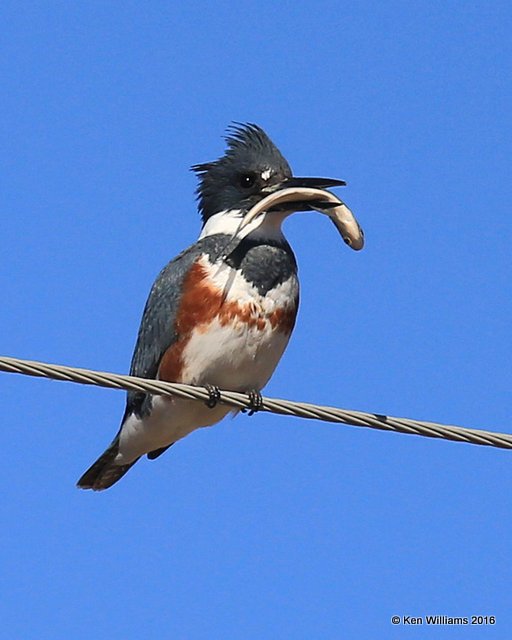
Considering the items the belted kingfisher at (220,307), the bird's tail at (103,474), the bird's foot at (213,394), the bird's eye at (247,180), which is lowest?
the bird's foot at (213,394)

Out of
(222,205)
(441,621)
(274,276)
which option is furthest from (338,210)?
(441,621)

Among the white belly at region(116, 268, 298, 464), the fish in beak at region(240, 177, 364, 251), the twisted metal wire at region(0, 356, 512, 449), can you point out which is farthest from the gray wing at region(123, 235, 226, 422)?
the twisted metal wire at region(0, 356, 512, 449)

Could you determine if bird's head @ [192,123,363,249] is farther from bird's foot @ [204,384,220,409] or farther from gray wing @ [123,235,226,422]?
bird's foot @ [204,384,220,409]

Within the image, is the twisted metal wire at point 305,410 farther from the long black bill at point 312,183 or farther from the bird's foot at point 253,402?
the long black bill at point 312,183

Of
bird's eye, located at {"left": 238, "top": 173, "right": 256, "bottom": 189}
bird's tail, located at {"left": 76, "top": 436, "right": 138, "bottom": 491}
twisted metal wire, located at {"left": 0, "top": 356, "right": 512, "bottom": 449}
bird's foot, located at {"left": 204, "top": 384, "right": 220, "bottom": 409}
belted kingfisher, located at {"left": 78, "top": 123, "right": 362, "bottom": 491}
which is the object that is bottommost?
twisted metal wire, located at {"left": 0, "top": 356, "right": 512, "bottom": 449}

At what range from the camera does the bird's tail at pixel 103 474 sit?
6.57 m

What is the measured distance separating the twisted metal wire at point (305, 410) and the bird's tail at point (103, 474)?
214 centimetres

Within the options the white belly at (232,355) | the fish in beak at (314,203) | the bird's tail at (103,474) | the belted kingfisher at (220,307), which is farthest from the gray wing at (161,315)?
the bird's tail at (103,474)

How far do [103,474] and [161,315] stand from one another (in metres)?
1.04

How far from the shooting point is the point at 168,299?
6.00 metres

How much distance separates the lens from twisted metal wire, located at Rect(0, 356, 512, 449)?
13.3 ft

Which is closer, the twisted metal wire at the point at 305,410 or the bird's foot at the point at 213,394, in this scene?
the twisted metal wire at the point at 305,410

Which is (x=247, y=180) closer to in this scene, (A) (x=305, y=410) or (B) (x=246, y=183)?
(B) (x=246, y=183)

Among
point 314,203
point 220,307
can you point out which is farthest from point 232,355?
point 314,203
